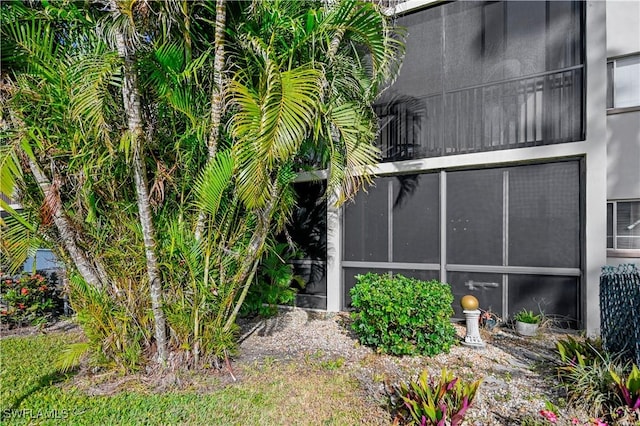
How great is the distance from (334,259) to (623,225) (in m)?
4.67

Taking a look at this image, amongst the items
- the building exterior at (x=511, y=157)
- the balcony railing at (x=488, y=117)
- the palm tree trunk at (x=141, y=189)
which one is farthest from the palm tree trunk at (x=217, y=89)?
the balcony railing at (x=488, y=117)

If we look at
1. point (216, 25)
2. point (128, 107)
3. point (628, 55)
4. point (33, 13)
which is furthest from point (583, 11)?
point (33, 13)

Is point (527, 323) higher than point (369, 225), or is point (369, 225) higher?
point (369, 225)

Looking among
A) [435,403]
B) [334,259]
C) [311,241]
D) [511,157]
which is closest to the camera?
[435,403]

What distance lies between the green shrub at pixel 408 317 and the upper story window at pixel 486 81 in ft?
8.57

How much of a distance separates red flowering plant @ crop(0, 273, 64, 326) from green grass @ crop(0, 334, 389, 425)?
223 centimetres

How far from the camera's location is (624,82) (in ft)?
18.1

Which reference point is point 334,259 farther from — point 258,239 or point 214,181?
point 214,181

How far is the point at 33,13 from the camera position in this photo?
3.38 metres

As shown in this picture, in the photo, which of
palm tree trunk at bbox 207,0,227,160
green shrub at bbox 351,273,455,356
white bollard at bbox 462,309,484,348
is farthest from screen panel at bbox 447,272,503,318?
palm tree trunk at bbox 207,0,227,160

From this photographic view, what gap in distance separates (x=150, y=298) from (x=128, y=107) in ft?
6.23

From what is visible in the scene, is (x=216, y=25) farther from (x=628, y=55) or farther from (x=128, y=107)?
(x=628, y=55)

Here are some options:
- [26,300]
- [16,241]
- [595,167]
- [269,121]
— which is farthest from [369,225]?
[26,300]

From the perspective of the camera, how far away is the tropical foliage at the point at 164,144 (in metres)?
3.21
